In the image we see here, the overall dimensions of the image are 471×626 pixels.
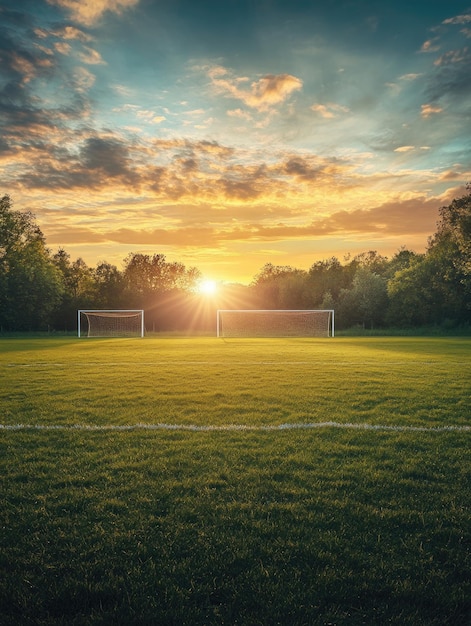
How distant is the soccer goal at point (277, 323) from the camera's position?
44.0 meters

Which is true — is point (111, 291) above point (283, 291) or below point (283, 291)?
below

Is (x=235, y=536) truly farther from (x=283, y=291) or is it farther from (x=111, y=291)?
(x=283, y=291)

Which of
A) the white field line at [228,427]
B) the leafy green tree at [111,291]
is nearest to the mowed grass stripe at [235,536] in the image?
the white field line at [228,427]

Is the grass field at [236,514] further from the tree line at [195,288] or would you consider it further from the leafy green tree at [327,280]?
the leafy green tree at [327,280]

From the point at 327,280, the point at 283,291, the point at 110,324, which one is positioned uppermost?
the point at 327,280

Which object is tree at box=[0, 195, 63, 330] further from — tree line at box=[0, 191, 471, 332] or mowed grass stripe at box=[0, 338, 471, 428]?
mowed grass stripe at box=[0, 338, 471, 428]

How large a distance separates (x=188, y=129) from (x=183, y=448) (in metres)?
17.7

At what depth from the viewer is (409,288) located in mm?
57844

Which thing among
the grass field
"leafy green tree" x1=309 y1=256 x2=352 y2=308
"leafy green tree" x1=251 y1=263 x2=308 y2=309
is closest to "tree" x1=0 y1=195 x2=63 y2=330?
"leafy green tree" x1=251 y1=263 x2=308 y2=309

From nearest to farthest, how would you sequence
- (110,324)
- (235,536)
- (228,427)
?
(235,536)
(228,427)
(110,324)

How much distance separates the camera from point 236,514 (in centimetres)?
355

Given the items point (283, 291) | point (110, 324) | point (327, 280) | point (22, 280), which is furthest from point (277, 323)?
point (327, 280)

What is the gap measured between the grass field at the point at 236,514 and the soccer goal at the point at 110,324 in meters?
37.0

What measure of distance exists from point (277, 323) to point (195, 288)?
33.9 m
